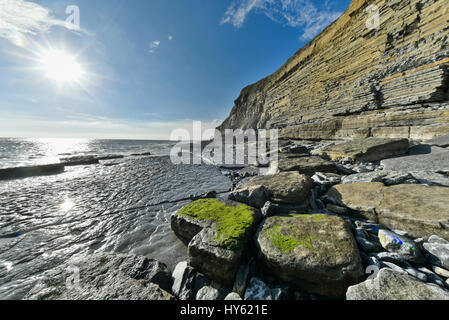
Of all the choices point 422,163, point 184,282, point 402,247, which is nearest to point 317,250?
point 402,247

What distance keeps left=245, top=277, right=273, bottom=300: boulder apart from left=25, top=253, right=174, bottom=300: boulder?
89 cm

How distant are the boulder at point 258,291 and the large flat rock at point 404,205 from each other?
2.21m

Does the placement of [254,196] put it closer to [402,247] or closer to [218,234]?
[218,234]

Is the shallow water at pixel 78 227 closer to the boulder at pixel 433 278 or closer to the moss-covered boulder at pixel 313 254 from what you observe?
the moss-covered boulder at pixel 313 254

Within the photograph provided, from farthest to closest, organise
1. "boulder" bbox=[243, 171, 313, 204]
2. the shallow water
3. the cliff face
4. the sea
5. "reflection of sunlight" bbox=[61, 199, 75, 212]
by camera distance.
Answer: the sea, the cliff face, "reflection of sunlight" bbox=[61, 199, 75, 212], "boulder" bbox=[243, 171, 313, 204], the shallow water

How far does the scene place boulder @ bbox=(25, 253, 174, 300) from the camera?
Answer: 173 centimetres

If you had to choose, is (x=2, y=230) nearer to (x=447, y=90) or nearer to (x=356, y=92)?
(x=447, y=90)

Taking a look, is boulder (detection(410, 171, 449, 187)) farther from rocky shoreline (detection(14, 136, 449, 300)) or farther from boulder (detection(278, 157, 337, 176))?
boulder (detection(278, 157, 337, 176))

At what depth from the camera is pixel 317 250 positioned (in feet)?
5.69

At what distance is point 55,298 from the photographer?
5.73 feet

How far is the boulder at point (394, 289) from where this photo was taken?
4.20 feet

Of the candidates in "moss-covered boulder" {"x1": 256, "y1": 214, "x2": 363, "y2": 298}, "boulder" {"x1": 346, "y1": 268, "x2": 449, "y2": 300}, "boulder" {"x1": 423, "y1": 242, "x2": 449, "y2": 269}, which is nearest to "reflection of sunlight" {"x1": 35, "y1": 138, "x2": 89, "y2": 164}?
"moss-covered boulder" {"x1": 256, "y1": 214, "x2": 363, "y2": 298}

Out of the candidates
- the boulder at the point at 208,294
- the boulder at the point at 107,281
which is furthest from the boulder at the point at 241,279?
the boulder at the point at 107,281
